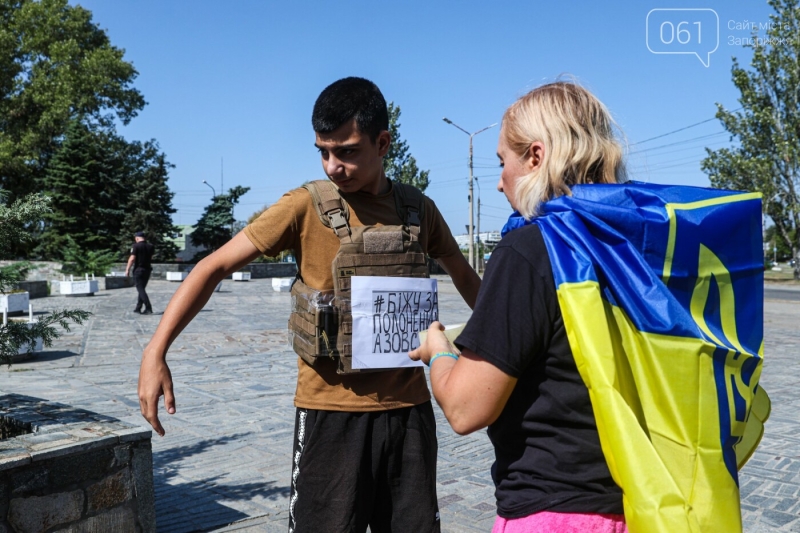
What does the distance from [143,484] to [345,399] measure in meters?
1.49

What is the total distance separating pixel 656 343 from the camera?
1.58m

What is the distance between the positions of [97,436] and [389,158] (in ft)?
147

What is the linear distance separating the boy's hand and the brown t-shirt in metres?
0.44

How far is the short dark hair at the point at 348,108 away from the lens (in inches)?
102

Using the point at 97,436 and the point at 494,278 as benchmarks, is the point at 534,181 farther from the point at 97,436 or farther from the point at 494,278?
the point at 97,436

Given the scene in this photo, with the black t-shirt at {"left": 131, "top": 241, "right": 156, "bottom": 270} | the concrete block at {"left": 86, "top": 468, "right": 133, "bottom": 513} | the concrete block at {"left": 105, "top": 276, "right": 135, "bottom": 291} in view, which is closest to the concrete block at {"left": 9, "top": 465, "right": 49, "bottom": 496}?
the concrete block at {"left": 86, "top": 468, "right": 133, "bottom": 513}

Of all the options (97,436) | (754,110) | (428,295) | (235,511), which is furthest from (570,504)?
(754,110)

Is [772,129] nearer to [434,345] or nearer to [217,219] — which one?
[217,219]

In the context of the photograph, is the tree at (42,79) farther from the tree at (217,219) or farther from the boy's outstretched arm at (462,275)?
the boy's outstretched arm at (462,275)

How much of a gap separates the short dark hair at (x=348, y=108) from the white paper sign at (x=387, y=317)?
537 mm

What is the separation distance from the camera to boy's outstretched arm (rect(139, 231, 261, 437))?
7.63 feet

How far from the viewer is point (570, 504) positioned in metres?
1.68

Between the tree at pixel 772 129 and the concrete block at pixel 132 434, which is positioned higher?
the tree at pixel 772 129

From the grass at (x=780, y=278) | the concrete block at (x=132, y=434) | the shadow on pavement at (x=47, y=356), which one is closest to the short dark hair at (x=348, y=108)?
the concrete block at (x=132, y=434)
